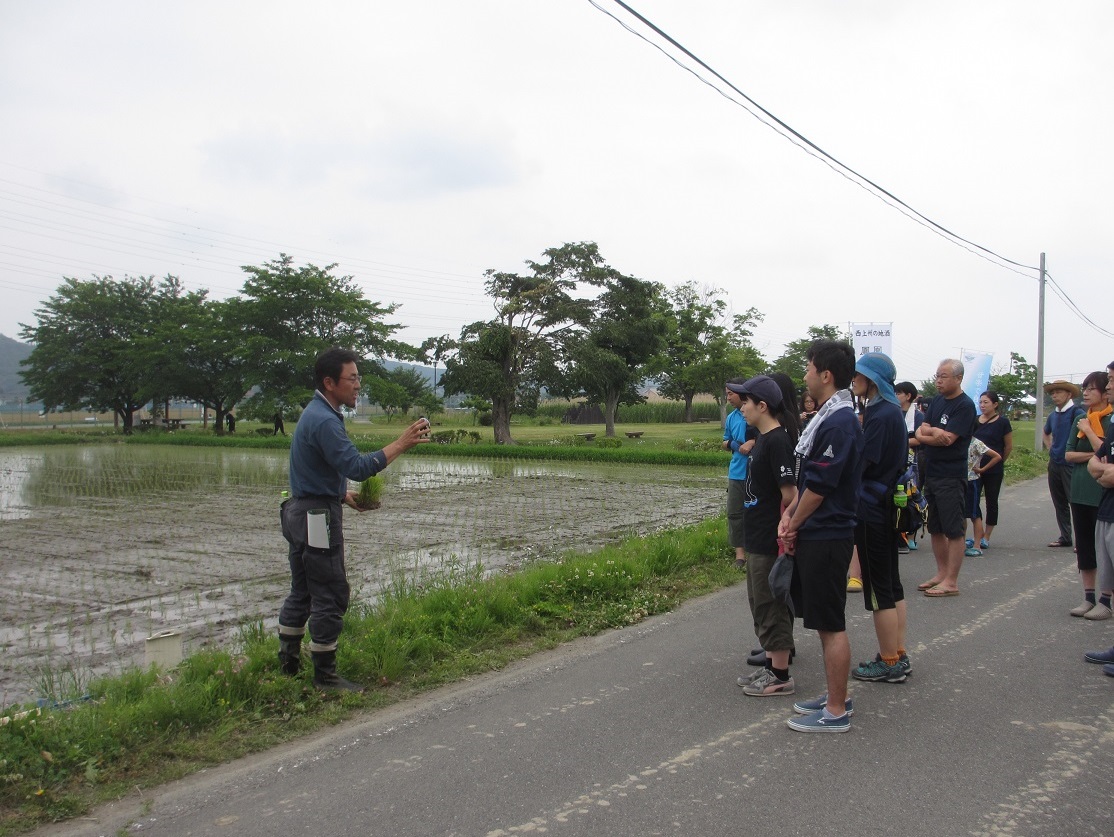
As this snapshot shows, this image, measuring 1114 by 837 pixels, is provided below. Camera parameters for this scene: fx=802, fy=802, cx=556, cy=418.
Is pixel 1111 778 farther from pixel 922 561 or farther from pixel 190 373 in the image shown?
pixel 190 373

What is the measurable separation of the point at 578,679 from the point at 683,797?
160cm

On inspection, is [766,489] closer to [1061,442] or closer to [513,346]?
[1061,442]

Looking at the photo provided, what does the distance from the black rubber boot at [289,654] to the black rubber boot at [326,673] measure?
178mm

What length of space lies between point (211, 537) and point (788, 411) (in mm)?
9327

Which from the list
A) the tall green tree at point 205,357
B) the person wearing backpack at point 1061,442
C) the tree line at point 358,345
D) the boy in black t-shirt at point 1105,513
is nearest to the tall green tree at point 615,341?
the tree line at point 358,345

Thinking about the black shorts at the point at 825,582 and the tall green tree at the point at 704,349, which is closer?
the black shorts at the point at 825,582

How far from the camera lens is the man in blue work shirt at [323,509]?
175 inches

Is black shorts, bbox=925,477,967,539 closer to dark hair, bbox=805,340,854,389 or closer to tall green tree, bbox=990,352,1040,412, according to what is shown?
dark hair, bbox=805,340,854,389

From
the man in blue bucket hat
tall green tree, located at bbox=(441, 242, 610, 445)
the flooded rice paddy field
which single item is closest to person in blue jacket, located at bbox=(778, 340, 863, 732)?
the man in blue bucket hat

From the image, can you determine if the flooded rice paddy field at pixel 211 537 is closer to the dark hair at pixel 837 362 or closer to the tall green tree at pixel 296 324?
the dark hair at pixel 837 362

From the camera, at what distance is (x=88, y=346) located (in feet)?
166

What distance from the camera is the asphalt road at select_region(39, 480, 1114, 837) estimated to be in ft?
10.3

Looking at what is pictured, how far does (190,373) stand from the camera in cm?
4525

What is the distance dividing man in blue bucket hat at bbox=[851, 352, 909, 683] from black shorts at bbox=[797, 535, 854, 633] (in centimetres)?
55
